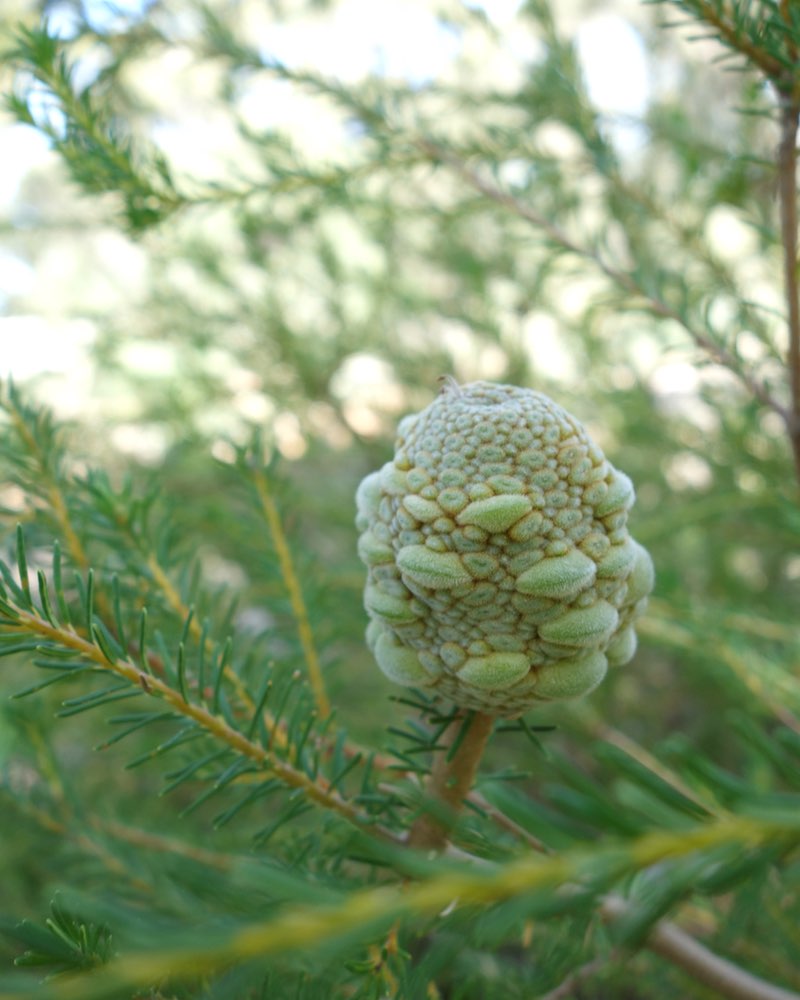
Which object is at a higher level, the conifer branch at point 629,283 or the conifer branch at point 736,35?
the conifer branch at point 736,35

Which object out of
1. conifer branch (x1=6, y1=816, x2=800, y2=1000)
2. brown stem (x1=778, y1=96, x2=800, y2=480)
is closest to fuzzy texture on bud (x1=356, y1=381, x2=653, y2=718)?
conifer branch (x1=6, y1=816, x2=800, y2=1000)

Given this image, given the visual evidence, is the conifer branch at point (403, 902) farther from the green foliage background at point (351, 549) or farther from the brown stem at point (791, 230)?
the brown stem at point (791, 230)

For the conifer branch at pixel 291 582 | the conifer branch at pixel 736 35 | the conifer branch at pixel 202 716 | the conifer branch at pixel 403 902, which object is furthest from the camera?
the conifer branch at pixel 291 582

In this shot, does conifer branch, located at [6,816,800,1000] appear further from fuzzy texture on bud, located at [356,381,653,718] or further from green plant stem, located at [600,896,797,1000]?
green plant stem, located at [600,896,797,1000]

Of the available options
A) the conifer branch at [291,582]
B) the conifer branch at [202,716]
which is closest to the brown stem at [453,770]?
the conifer branch at [202,716]

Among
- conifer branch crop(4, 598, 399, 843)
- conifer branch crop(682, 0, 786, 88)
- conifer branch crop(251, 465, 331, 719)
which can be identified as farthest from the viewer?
conifer branch crop(251, 465, 331, 719)

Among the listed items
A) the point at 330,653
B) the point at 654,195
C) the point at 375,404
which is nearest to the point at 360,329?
the point at 375,404
